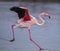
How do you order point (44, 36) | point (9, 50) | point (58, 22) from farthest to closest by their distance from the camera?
1. point (58, 22)
2. point (44, 36)
3. point (9, 50)

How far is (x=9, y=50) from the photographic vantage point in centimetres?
930

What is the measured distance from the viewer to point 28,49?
9445mm

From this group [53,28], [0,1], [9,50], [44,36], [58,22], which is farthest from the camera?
[0,1]

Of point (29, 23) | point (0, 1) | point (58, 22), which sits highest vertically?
point (29, 23)

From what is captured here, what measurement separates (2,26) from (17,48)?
4221 millimetres

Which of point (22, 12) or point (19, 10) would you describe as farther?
point (22, 12)

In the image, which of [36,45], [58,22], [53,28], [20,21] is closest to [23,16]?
[20,21]

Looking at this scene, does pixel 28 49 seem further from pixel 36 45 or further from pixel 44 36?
pixel 44 36

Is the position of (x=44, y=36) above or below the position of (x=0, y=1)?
above

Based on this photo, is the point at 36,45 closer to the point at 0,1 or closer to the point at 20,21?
the point at 20,21

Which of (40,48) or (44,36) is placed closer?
(40,48)

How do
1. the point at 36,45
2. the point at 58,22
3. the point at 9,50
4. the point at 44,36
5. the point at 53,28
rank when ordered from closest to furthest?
the point at 9,50 → the point at 36,45 → the point at 44,36 → the point at 53,28 → the point at 58,22

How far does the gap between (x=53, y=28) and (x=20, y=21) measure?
2.95 meters

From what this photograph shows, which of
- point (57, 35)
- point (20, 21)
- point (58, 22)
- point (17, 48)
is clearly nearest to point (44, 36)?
point (57, 35)
